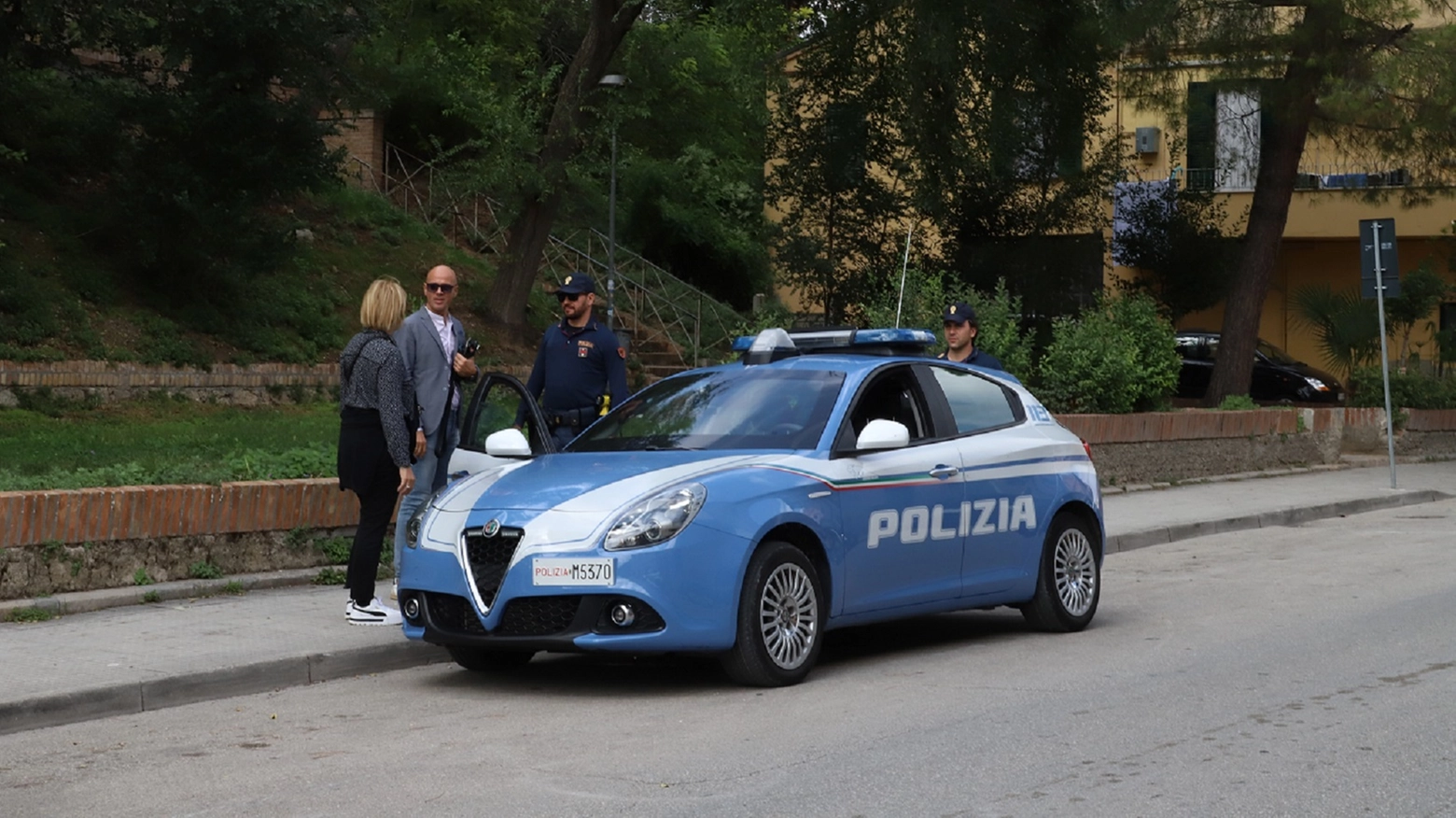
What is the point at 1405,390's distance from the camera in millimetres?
27156

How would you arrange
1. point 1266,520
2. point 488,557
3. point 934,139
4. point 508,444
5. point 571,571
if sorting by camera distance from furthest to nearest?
point 934,139
point 1266,520
point 508,444
point 488,557
point 571,571

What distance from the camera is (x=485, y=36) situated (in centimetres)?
3528

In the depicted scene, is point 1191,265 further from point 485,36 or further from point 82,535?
point 82,535

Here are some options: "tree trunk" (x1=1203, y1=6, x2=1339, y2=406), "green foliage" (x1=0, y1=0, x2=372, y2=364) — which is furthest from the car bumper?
"tree trunk" (x1=1203, y1=6, x2=1339, y2=406)

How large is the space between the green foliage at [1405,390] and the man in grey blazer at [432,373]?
2018 centimetres

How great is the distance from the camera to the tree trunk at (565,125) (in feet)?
91.8

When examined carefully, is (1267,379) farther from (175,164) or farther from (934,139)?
(175,164)

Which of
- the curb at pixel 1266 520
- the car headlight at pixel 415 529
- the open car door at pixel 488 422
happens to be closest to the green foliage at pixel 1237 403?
the curb at pixel 1266 520

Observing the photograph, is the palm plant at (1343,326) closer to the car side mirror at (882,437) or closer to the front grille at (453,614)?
the car side mirror at (882,437)

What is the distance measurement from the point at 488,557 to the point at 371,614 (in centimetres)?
184

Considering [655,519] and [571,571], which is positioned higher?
[655,519]

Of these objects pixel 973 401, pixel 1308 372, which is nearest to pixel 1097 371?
pixel 973 401

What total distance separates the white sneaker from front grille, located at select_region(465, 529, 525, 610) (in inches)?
67.8

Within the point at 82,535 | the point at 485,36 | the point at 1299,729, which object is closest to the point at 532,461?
the point at 82,535
